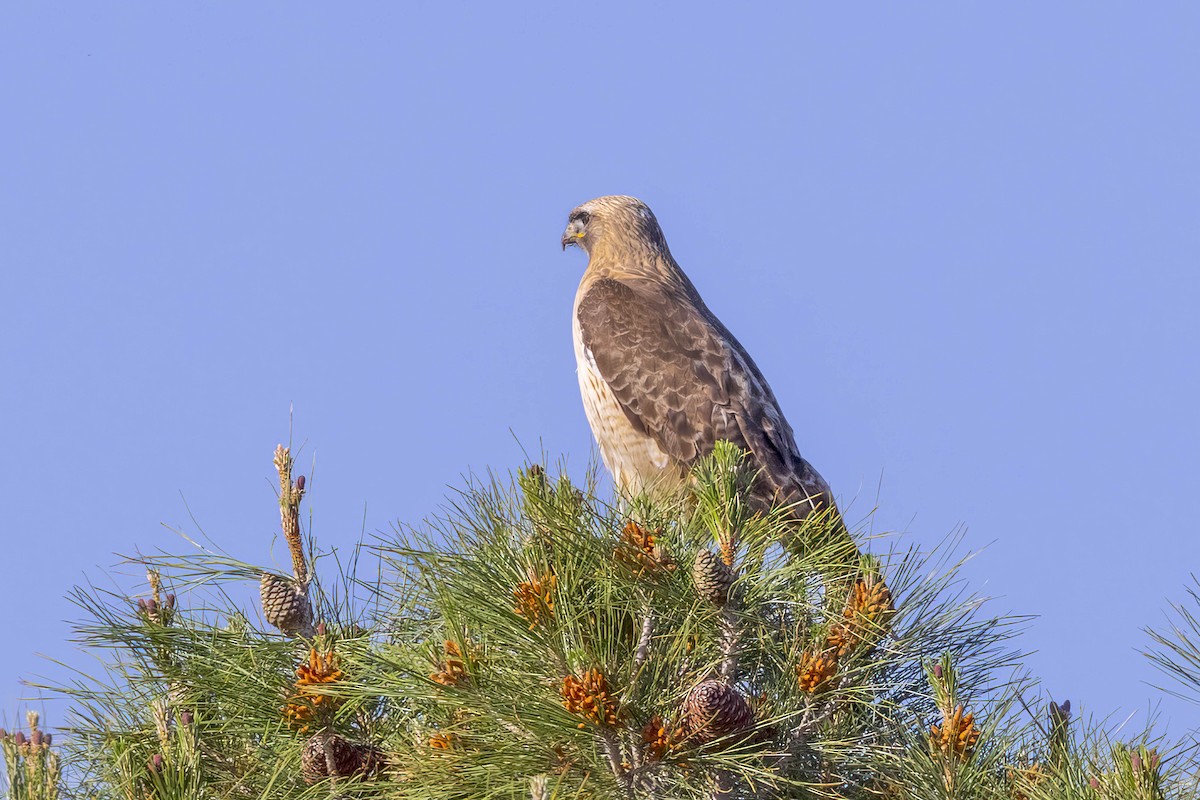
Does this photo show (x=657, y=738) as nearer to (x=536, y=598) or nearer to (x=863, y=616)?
(x=536, y=598)

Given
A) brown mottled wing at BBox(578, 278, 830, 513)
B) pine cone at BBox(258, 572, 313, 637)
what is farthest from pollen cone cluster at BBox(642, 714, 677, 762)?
brown mottled wing at BBox(578, 278, 830, 513)

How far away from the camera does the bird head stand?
8.09 metres

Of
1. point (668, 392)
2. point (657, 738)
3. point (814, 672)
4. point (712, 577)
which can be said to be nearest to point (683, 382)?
point (668, 392)

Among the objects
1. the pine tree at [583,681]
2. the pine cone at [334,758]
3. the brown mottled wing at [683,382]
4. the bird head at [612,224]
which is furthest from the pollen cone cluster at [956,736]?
the bird head at [612,224]

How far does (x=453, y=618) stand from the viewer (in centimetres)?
305

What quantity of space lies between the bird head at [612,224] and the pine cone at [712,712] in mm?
5425

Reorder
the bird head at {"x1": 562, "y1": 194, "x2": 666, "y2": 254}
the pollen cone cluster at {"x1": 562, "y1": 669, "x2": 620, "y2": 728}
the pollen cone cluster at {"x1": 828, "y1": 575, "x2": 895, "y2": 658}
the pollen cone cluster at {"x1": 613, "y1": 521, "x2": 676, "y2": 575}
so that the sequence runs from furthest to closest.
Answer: the bird head at {"x1": 562, "y1": 194, "x2": 666, "y2": 254}
the pollen cone cluster at {"x1": 828, "y1": 575, "x2": 895, "y2": 658}
the pollen cone cluster at {"x1": 613, "y1": 521, "x2": 676, "y2": 575}
the pollen cone cluster at {"x1": 562, "y1": 669, "x2": 620, "y2": 728}

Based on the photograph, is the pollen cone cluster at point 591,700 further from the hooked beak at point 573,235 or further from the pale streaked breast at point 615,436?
the hooked beak at point 573,235

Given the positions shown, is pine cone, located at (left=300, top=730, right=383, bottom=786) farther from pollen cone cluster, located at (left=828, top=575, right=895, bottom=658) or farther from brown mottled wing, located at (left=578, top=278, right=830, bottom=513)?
brown mottled wing, located at (left=578, top=278, right=830, bottom=513)

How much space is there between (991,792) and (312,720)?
1547 mm

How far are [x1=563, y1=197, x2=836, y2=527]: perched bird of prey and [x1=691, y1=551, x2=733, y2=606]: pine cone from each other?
3.10 meters

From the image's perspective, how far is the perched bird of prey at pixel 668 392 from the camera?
6.55m

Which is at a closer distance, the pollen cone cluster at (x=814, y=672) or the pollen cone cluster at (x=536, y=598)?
the pollen cone cluster at (x=536, y=598)

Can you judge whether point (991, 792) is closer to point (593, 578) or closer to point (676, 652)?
point (676, 652)
